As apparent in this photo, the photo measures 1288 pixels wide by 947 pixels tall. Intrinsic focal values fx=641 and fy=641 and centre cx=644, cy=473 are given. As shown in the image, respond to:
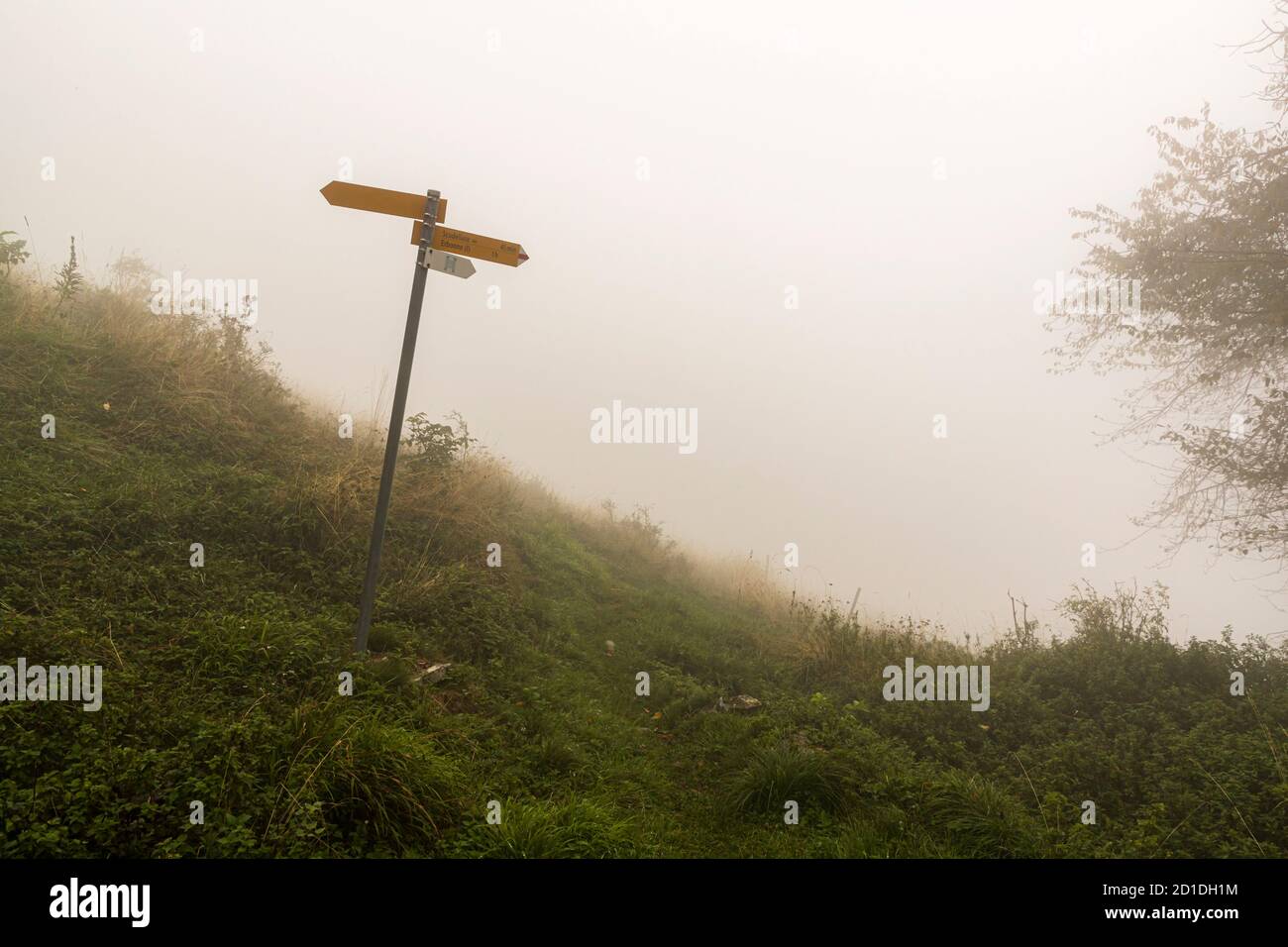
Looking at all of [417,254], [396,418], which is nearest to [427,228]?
[417,254]

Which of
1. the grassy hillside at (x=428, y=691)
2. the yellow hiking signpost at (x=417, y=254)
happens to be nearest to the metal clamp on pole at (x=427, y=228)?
the yellow hiking signpost at (x=417, y=254)

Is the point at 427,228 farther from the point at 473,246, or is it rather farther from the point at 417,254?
the point at 473,246

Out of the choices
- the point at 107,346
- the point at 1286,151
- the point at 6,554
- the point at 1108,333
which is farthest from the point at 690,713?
the point at 1286,151

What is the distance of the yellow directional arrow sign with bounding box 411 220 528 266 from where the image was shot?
Answer: 17.0ft

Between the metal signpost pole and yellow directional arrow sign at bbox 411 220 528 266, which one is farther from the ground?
yellow directional arrow sign at bbox 411 220 528 266

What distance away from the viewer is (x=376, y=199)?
517 centimetres

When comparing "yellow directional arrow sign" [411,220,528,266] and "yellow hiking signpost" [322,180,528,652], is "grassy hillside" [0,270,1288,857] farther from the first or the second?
"yellow directional arrow sign" [411,220,528,266]

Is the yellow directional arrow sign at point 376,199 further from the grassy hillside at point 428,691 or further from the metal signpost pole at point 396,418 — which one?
the grassy hillside at point 428,691

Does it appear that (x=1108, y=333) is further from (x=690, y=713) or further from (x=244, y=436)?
(x=244, y=436)

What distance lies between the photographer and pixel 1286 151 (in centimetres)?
883

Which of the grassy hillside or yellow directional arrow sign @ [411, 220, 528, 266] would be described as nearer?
the grassy hillside

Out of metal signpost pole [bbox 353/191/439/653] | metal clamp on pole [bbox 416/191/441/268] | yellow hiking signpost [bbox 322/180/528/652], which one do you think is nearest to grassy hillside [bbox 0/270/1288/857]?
metal signpost pole [bbox 353/191/439/653]

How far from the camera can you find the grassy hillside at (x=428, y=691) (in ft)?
12.0
